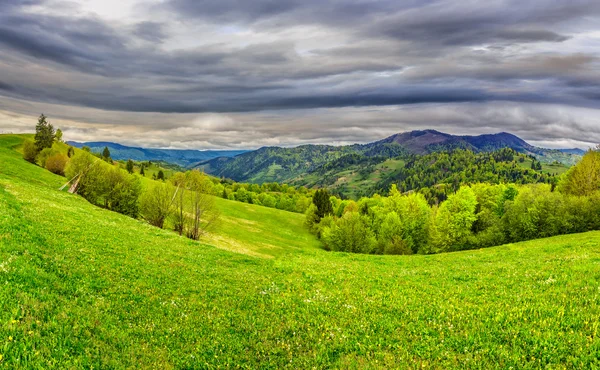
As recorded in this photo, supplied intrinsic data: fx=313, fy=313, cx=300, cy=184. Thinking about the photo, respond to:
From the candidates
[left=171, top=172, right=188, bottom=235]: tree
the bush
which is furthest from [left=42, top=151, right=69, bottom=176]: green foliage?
[left=171, top=172, right=188, bottom=235]: tree

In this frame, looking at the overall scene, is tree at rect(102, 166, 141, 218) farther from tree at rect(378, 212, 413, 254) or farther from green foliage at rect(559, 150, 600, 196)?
green foliage at rect(559, 150, 600, 196)

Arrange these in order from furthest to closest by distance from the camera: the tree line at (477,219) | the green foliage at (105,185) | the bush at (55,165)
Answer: the bush at (55,165) < the tree line at (477,219) < the green foliage at (105,185)

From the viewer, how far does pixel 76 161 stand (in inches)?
2827

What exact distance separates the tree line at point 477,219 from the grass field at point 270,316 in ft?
204

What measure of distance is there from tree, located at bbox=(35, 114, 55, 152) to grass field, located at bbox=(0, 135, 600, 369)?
382 feet

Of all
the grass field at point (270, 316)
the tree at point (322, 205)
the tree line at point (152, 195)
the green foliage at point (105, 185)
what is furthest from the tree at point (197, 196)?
the tree at point (322, 205)

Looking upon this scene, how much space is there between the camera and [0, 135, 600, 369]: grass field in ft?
28.8

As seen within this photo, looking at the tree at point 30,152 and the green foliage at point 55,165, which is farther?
the tree at point 30,152

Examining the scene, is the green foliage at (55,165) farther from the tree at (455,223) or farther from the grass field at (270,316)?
the tree at (455,223)

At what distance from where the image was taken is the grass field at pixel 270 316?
345 inches

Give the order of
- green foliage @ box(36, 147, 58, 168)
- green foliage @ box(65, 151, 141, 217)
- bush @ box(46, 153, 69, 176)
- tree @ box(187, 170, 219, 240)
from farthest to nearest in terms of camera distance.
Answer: green foliage @ box(36, 147, 58, 168) → bush @ box(46, 153, 69, 176) → green foliage @ box(65, 151, 141, 217) → tree @ box(187, 170, 219, 240)

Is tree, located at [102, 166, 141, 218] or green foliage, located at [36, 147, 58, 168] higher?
green foliage, located at [36, 147, 58, 168]

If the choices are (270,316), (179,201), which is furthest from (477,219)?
(270,316)

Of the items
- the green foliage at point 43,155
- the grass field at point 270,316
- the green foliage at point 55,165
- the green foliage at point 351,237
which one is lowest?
the green foliage at point 351,237
